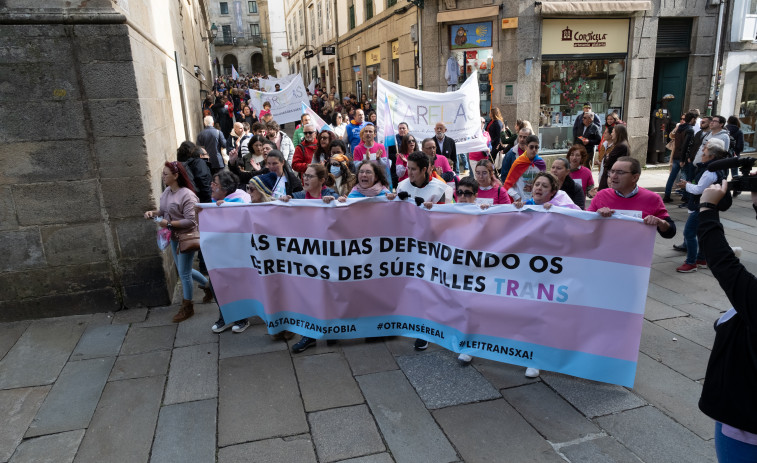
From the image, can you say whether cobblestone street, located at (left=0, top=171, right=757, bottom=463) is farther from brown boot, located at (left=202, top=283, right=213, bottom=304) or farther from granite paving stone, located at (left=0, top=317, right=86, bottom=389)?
brown boot, located at (left=202, top=283, right=213, bottom=304)

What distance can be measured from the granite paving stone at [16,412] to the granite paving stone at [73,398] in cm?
5

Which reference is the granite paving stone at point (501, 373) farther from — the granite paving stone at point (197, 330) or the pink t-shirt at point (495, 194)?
the granite paving stone at point (197, 330)

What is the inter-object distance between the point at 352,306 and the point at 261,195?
139 cm

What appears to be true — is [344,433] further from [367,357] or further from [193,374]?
[193,374]

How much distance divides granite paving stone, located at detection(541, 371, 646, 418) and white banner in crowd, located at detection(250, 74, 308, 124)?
9.79m

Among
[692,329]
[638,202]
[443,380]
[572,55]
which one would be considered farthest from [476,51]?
[443,380]

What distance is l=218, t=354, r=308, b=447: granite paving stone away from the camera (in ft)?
11.3

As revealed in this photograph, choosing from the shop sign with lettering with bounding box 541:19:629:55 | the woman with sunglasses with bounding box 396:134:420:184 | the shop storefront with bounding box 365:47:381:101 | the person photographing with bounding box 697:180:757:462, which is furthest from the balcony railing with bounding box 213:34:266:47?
the person photographing with bounding box 697:180:757:462

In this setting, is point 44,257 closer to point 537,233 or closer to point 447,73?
point 537,233

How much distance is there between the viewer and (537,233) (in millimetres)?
3855

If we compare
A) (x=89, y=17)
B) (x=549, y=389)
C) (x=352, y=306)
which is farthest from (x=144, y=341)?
(x=549, y=389)

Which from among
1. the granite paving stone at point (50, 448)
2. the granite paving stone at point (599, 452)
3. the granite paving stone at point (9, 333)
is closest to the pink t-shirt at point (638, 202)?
the granite paving stone at point (599, 452)

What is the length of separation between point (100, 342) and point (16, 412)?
3.68ft

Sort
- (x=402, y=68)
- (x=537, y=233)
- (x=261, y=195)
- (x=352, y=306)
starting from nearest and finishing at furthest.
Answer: (x=537, y=233) < (x=352, y=306) < (x=261, y=195) < (x=402, y=68)
